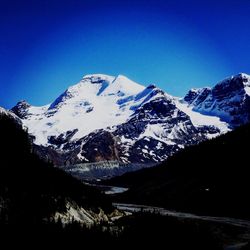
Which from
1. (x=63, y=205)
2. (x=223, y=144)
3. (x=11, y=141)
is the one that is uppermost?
(x=223, y=144)

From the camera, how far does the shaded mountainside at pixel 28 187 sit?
65.1 m

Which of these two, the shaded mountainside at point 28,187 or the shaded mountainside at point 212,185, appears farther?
the shaded mountainside at point 212,185

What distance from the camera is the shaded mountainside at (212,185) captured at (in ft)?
440

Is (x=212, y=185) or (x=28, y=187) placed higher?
(x=212, y=185)

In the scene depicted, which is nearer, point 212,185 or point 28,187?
point 28,187

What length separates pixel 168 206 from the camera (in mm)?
151875

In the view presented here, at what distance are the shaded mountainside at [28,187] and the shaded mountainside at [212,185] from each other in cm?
4881

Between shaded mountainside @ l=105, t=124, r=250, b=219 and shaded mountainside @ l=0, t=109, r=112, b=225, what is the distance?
160 ft

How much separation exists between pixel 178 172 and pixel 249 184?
204 feet

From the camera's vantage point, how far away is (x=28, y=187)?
236 ft

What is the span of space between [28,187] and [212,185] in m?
89.5

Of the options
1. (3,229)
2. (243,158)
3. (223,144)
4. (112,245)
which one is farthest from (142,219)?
(223,144)

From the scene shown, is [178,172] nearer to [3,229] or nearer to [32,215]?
[32,215]

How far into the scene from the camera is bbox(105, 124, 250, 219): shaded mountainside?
134000mm
